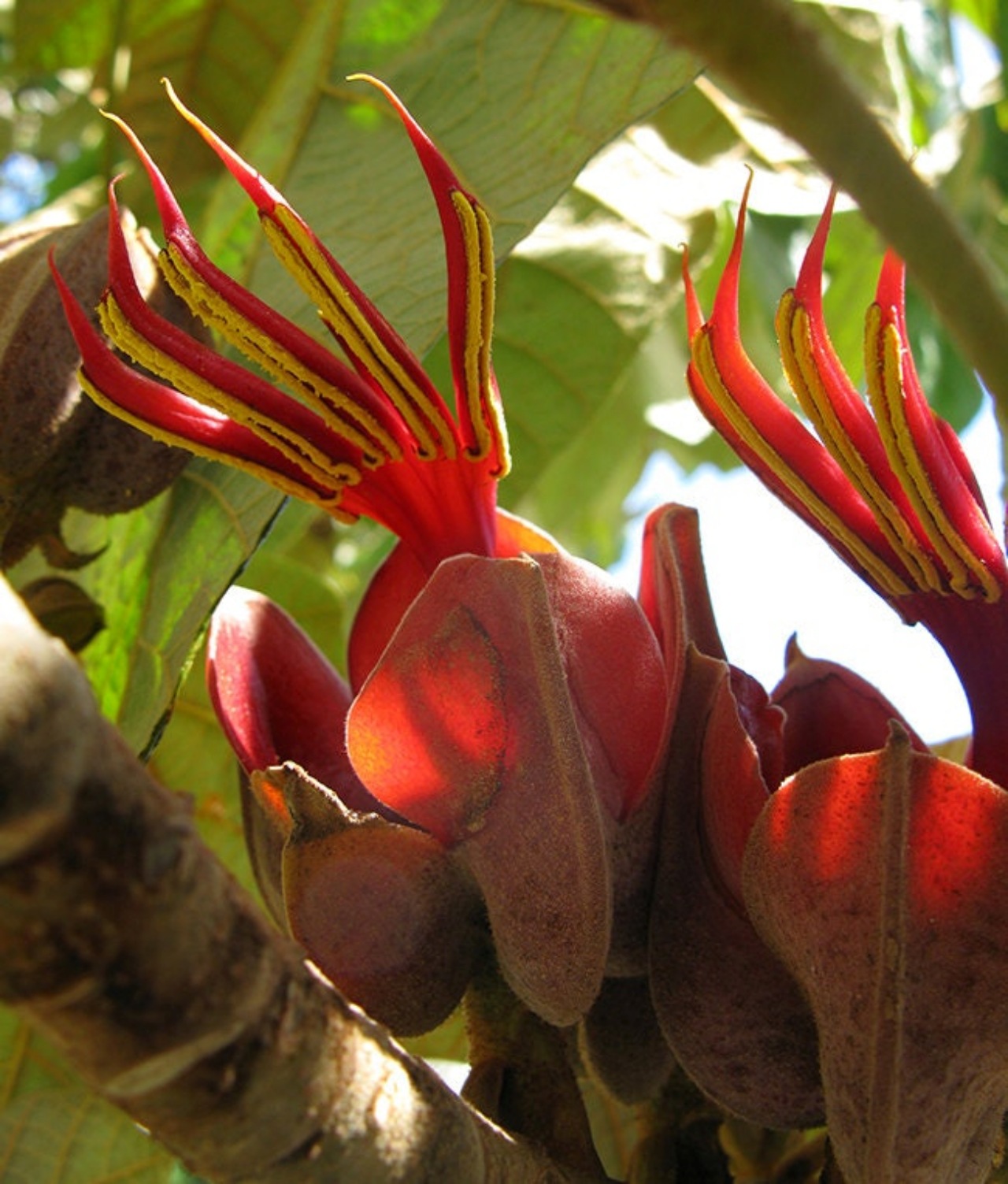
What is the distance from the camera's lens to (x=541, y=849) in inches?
31.3

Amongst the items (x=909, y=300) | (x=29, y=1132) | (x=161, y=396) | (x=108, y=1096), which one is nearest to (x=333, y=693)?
(x=161, y=396)

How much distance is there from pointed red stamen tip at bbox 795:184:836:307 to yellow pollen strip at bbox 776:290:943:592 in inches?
0.7

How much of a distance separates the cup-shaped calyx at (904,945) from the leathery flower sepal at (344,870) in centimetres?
19

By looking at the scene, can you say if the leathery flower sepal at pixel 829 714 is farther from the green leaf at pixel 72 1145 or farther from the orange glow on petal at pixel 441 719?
the green leaf at pixel 72 1145

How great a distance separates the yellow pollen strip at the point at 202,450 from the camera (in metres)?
0.88

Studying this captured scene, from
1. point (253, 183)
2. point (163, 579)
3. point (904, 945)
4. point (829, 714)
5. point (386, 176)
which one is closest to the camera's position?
point (904, 945)

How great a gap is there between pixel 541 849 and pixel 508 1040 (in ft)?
0.53

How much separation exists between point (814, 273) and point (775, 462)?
101mm

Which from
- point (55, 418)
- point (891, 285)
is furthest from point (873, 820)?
point (55, 418)

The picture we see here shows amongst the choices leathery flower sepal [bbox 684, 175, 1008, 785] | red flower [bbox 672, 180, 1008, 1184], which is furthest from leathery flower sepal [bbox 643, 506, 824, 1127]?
leathery flower sepal [bbox 684, 175, 1008, 785]

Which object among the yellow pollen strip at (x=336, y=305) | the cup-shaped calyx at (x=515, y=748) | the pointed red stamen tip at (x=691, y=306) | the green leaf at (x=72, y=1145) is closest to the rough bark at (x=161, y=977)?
the cup-shaped calyx at (x=515, y=748)

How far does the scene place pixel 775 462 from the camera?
86 centimetres

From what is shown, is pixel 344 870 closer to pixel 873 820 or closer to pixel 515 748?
pixel 515 748

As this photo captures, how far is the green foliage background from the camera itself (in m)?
1.23
